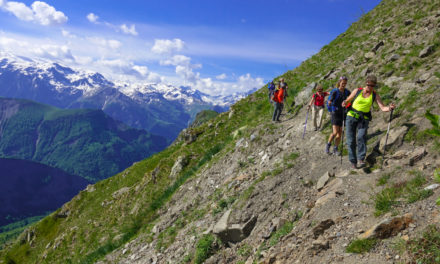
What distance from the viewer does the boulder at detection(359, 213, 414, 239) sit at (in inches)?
219

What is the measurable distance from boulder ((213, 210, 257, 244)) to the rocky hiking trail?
33mm

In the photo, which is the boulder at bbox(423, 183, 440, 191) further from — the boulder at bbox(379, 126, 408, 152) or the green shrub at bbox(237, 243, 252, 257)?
the green shrub at bbox(237, 243, 252, 257)

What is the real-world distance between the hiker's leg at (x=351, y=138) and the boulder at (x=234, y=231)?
4181mm

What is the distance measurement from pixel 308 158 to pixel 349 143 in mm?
2629

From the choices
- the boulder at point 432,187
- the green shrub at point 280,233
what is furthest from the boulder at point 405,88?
the green shrub at point 280,233

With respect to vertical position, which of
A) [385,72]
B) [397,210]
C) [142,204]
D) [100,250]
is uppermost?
[385,72]

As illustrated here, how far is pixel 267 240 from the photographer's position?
7.95 m

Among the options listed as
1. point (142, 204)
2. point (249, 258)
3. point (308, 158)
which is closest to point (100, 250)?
point (142, 204)

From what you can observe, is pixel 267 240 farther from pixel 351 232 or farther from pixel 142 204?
pixel 142 204

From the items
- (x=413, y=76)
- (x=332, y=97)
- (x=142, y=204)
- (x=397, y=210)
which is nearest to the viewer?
(x=397, y=210)

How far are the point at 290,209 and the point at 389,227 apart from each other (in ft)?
11.9

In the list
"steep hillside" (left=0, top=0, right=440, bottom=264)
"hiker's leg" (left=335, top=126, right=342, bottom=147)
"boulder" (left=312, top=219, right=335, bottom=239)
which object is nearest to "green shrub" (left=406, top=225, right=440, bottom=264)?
"steep hillside" (left=0, top=0, right=440, bottom=264)

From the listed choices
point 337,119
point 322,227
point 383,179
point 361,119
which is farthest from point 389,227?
point 337,119

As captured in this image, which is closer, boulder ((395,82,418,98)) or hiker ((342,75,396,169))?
hiker ((342,75,396,169))
